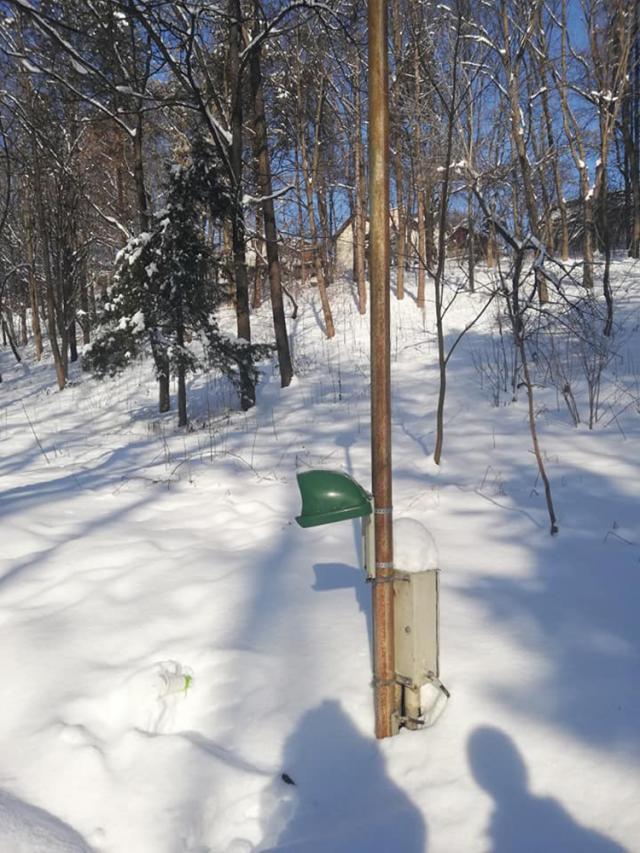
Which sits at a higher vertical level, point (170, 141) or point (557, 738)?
point (170, 141)

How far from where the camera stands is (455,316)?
1334cm

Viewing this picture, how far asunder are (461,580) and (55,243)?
55.9 ft

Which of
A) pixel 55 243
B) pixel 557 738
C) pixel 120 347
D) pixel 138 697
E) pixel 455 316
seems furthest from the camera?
pixel 55 243

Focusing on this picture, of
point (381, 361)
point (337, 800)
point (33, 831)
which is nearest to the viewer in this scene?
point (33, 831)

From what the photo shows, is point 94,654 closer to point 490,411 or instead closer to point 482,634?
point 482,634

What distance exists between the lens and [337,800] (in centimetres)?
179

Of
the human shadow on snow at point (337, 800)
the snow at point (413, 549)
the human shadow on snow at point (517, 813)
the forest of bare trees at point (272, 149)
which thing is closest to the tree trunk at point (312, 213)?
the forest of bare trees at point (272, 149)

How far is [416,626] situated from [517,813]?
609 mm

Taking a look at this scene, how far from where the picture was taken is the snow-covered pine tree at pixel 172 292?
7.88m

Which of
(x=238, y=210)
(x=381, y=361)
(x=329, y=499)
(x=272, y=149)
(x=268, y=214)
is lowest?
(x=329, y=499)

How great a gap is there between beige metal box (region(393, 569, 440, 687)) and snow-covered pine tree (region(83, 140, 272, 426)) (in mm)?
6698

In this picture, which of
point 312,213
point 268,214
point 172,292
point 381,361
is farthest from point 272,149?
point 381,361

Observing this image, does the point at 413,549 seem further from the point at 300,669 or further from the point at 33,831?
the point at 33,831

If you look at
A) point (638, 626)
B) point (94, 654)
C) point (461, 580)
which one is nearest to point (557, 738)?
point (638, 626)
